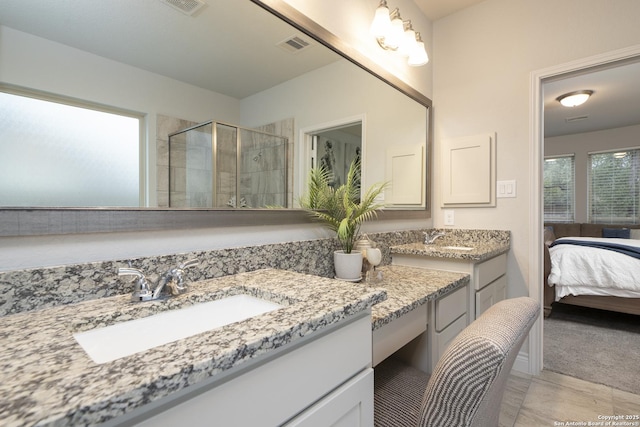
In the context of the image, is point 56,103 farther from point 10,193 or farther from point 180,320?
point 180,320

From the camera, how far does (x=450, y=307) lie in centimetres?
144

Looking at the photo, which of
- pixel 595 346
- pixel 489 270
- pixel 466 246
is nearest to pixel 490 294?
pixel 489 270

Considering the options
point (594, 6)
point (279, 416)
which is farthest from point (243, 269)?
point (594, 6)

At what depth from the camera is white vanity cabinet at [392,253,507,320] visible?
5.36 feet

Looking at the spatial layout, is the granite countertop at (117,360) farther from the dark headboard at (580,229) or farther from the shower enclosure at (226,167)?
the dark headboard at (580,229)

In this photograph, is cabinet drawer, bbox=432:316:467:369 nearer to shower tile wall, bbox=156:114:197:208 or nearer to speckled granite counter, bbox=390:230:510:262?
speckled granite counter, bbox=390:230:510:262

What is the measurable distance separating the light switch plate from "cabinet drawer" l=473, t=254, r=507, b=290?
0.41 m

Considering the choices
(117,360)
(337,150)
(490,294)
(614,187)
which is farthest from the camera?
(614,187)

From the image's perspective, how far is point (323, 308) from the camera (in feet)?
2.24

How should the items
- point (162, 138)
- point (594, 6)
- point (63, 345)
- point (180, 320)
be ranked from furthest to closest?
1. point (594, 6)
2. point (162, 138)
3. point (180, 320)
4. point (63, 345)

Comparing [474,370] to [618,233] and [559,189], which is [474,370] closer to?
[618,233]

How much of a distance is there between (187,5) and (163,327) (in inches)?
37.4

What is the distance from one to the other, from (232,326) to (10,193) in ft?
1.92

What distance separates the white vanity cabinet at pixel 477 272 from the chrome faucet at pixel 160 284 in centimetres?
133
